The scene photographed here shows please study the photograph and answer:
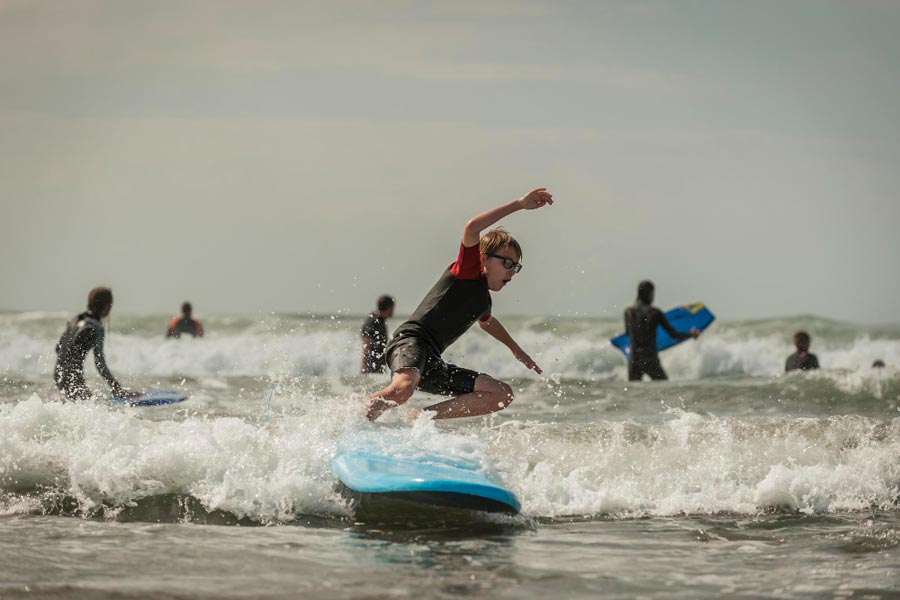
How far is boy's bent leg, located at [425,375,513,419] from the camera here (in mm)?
6730

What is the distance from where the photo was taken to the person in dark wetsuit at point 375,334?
1258cm

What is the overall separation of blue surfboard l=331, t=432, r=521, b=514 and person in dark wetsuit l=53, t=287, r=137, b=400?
11.2ft

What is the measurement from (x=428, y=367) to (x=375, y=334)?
6.35 meters

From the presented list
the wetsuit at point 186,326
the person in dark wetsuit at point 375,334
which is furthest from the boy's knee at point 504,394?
the wetsuit at point 186,326

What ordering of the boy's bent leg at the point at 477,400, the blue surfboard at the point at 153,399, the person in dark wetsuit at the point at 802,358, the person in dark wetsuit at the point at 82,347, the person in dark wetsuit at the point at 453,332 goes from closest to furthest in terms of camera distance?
the person in dark wetsuit at the point at 453,332, the boy's bent leg at the point at 477,400, the person in dark wetsuit at the point at 82,347, the blue surfboard at the point at 153,399, the person in dark wetsuit at the point at 802,358

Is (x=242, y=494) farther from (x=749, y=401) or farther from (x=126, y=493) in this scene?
(x=749, y=401)

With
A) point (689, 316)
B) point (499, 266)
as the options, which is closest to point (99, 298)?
point (499, 266)

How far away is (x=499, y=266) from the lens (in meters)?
6.50

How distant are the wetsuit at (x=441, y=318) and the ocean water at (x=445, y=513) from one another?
0.40 m

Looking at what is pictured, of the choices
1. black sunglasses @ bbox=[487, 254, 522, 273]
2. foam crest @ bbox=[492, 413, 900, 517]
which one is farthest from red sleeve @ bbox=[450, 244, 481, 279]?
foam crest @ bbox=[492, 413, 900, 517]

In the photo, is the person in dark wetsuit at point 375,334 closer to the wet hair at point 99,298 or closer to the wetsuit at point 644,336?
the wetsuit at point 644,336

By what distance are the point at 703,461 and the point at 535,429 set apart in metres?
1.35

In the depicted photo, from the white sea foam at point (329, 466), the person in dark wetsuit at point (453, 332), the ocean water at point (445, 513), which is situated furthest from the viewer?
the person in dark wetsuit at point (453, 332)

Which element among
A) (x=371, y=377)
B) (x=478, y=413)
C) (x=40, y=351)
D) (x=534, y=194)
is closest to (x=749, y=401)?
(x=371, y=377)
